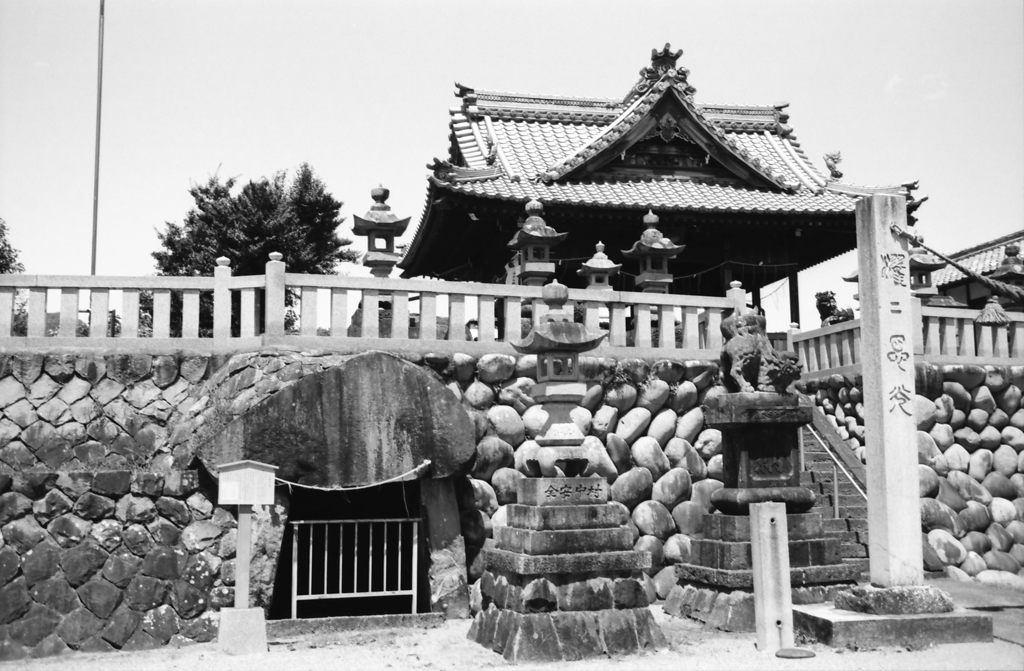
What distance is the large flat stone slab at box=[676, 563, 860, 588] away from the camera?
33.0 feet

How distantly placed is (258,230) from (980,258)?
2124cm

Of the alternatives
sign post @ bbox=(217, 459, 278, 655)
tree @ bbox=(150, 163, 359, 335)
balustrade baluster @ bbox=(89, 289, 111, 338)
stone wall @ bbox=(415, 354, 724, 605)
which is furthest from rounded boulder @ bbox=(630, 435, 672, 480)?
tree @ bbox=(150, 163, 359, 335)

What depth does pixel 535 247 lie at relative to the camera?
14.4 m

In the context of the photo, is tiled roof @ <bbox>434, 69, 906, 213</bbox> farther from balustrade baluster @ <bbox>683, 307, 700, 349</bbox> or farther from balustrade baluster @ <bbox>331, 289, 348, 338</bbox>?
balustrade baluster @ <bbox>331, 289, 348, 338</bbox>

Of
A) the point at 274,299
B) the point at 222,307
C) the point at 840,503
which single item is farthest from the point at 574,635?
the point at 222,307

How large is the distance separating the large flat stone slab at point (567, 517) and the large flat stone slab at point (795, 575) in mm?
1661

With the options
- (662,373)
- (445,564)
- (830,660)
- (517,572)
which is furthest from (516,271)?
(830,660)

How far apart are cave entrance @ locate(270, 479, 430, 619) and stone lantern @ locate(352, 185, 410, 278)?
298cm

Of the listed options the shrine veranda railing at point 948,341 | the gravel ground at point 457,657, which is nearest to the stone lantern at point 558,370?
the gravel ground at point 457,657

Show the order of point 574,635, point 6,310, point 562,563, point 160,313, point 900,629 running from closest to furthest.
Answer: point 900,629
point 574,635
point 562,563
point 6,310
point 160,313

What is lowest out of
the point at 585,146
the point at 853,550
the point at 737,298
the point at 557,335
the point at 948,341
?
the point at 853,550

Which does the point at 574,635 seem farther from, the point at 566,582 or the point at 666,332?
the point at 666,332

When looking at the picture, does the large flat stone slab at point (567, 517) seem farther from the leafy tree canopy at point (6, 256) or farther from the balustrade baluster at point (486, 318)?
the leafy tree canopy at point (6, 256)

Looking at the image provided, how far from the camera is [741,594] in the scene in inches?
394
